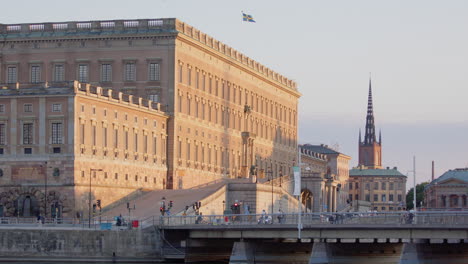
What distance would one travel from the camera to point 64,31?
12044 cm

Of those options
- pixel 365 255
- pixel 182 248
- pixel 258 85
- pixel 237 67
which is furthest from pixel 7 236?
pixel 258 85

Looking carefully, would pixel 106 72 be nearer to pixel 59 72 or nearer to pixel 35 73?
pixel 59 72

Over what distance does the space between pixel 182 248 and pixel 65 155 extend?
1651cm

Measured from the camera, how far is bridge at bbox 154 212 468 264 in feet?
245

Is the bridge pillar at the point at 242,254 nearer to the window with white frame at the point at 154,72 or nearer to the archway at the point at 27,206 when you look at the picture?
the archway at the point at 27,206

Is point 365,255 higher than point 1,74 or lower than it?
lower

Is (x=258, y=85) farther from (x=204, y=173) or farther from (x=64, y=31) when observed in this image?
(x=64, y=31)

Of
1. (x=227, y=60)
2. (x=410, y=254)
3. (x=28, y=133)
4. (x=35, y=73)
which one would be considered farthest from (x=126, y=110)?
(x=410, y=254)

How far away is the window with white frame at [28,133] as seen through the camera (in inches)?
3947

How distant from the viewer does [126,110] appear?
108 metres

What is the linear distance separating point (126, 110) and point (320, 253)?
34681 mm

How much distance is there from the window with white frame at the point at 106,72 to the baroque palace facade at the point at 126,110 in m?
0.10

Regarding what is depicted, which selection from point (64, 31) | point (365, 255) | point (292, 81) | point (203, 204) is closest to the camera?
point (365, 255)

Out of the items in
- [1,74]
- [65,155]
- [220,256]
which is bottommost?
[220,256]
